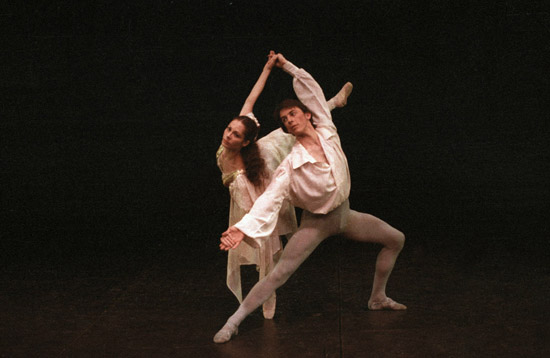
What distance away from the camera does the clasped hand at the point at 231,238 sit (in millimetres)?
2695

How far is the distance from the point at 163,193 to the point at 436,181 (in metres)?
2.20

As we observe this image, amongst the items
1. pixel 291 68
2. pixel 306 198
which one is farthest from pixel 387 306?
pixel 291 68

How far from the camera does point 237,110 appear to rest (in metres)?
4.89

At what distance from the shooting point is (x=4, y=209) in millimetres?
5359

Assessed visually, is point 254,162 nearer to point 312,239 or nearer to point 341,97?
point 312,239

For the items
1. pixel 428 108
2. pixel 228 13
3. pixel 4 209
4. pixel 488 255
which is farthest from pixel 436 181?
pixel 4 209

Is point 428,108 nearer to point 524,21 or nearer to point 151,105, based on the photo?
point 524,21

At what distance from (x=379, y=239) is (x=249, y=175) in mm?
715

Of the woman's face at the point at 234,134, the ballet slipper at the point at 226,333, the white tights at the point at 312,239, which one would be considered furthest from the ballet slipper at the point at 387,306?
the woman's face at the point at 234,134

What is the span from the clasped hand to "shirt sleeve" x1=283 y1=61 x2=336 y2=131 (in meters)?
0.72

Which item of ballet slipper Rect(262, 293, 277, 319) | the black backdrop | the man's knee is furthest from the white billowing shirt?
the black backdrop

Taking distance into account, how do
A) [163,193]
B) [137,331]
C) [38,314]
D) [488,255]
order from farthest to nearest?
1. [163,193]
2. [488,255]
3. [38,314]
4. [137,331]

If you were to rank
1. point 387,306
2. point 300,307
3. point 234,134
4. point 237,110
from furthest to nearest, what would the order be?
point 237,110
point 300,307
point 387,306
point 234,134

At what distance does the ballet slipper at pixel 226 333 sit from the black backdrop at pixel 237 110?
4.86 ft
